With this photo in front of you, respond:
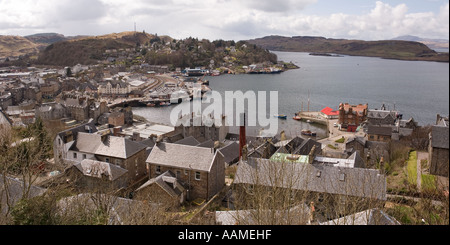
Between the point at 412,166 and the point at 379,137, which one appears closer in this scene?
the point at 412,166

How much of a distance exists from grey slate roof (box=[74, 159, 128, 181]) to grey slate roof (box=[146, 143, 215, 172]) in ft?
3.86

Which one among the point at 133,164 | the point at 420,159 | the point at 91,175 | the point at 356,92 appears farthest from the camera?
the point at 356,92

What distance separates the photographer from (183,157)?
457 inches

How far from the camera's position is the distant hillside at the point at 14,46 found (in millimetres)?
43141

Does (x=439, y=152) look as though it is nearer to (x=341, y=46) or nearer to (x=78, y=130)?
(x=78, y=130)

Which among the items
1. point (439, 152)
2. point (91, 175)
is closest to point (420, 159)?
point (439, 152)

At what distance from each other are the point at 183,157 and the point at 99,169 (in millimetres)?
2669

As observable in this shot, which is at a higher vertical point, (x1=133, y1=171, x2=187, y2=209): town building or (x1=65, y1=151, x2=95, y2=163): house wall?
(x1=65, y1=151, x2=95, y2=163): house wall

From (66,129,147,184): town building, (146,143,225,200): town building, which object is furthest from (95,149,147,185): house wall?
(146,143,225,200): town building

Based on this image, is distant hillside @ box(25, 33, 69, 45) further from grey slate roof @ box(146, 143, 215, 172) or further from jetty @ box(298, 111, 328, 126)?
grey slate roof @ box(146, 143, 215, 172)

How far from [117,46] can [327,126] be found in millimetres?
69979

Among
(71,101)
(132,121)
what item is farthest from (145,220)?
(71,101)

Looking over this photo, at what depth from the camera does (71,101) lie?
2866 cm

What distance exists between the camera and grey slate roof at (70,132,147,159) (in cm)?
1239
